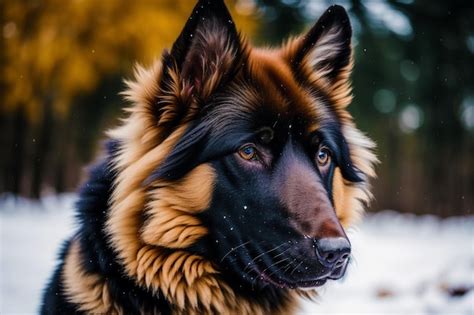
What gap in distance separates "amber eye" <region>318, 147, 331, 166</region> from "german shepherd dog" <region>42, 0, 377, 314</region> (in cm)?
2

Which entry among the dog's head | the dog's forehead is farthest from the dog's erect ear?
the dog's forehead

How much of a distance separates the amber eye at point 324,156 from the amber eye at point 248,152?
499 mm

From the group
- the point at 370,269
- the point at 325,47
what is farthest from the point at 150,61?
the point at 325,47

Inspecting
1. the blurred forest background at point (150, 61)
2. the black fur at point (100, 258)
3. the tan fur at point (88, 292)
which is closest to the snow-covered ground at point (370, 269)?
the black fur at point (100, 258)

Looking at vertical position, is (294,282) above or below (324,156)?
below

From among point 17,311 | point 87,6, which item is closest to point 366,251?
point 17,311

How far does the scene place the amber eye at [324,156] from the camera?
3090mm

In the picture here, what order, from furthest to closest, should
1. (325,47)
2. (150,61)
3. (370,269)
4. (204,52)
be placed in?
(150,61)
(370,269)
(325,47)
(204,52)

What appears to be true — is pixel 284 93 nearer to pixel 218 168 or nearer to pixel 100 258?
pixel 218 168

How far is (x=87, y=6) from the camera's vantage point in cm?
1238

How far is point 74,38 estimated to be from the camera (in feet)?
43.1

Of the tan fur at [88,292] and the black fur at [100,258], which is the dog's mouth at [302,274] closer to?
the black fur at [100,258]

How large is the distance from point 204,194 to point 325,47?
1525mm

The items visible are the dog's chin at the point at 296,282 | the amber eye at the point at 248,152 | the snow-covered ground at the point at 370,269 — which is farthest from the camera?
the snow-covered ground at the point at 370,269
